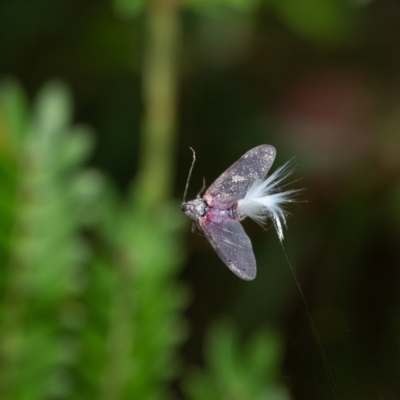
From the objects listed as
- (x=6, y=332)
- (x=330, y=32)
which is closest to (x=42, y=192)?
(x=6, y=332)

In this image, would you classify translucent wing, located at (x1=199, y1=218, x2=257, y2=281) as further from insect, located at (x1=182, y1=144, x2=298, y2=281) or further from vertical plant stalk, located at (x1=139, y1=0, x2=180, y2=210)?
vertical plant stalk, located at (x1=139, y1=0, x2=180, y2=210)

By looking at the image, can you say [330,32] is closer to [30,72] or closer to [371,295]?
[371,295]

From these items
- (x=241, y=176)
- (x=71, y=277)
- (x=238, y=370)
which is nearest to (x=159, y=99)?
(x=71, y=277)

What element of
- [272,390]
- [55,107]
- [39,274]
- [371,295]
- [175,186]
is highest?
[55,107]

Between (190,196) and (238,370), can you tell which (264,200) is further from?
(238,370)

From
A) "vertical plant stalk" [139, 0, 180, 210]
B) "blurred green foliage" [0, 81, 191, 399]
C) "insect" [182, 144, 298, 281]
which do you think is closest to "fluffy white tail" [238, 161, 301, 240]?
"insect" [182, 144, 298, 281]

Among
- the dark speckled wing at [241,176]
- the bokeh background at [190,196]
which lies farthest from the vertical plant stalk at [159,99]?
the dark speckled wing at [241,176]
